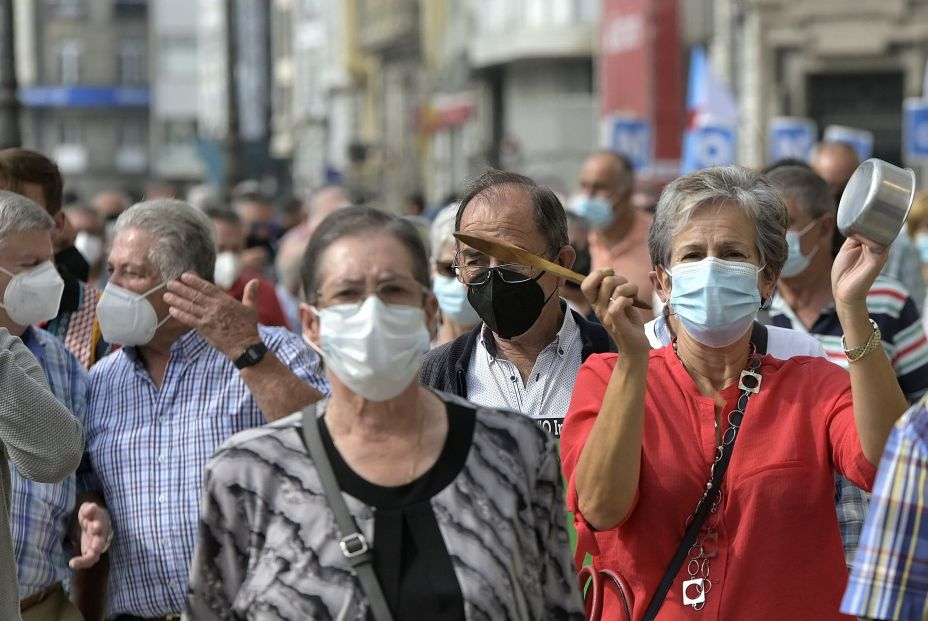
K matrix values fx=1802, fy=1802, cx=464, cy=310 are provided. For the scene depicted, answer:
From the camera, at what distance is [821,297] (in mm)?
7070

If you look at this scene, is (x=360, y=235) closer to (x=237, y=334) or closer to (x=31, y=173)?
(x=237, y=334)

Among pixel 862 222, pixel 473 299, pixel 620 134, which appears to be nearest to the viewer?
pixel 862 222

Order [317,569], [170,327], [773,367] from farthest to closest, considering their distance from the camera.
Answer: [170,327]
[773,367]
[317,569]

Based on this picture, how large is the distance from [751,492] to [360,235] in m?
1.15

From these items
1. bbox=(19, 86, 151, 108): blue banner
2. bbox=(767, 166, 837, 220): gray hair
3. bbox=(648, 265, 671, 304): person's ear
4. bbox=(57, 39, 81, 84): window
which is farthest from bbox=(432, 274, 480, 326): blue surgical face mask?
bbox=(57, 39, 81, 84): window

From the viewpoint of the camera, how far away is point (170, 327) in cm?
567

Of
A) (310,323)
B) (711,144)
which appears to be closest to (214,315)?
(310,323)

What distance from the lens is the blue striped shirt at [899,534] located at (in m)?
3.44

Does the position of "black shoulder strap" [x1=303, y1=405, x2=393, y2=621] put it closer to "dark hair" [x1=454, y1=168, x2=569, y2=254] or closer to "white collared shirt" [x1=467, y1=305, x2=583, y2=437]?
"white collared shirt" [x1=467, y1=305, x2=583, y2=437]

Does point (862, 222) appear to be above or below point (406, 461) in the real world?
above

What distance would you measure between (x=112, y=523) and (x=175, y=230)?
999mm

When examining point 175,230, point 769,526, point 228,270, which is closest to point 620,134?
point 228,270

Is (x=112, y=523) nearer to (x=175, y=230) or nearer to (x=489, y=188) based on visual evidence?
(x=175, y=230)

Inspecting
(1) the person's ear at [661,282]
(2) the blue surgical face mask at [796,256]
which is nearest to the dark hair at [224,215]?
(2) the blue surgical face mask at [796,256]
